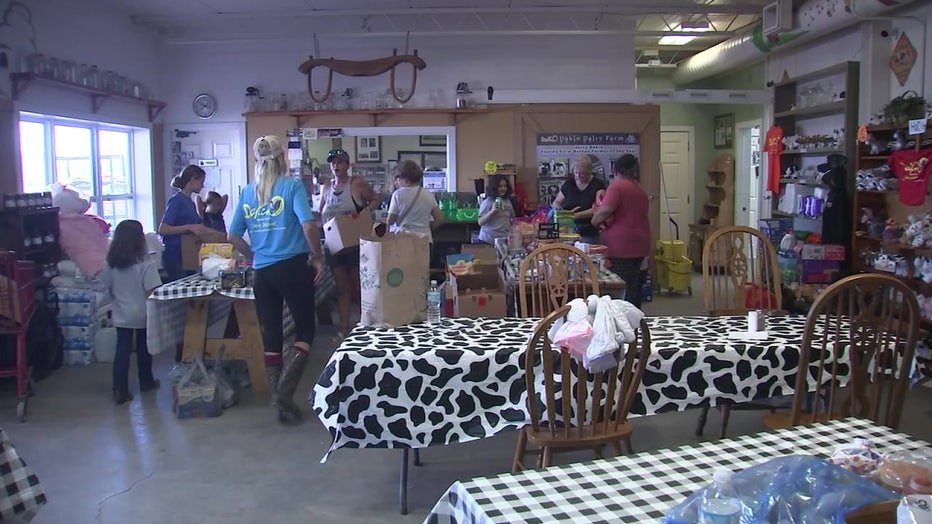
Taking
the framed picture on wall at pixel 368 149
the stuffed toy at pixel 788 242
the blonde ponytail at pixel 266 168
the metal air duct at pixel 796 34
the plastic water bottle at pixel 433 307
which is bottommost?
the plastic water bottle at pixel 433 307

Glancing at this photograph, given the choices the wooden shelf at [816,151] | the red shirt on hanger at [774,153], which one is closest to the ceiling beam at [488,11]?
the red shirt on hanger at [774,153]

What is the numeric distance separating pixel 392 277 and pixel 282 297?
121cm

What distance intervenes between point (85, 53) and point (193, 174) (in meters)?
2.57

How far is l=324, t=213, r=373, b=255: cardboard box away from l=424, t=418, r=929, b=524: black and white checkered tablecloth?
14.3 ft

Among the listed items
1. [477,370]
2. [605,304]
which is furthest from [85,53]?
[605,304]

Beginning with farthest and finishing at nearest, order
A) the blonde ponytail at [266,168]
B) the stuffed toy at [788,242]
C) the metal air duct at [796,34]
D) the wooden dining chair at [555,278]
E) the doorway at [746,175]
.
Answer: the doorway at [746,175]
the stuffed toy at [788,242]
the metal air duct at [796,34]
the blonde ponytail at [266,168]
the wooden dining chair at [555,278]

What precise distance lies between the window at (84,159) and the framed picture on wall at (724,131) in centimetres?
818

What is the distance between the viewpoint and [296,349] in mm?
4320

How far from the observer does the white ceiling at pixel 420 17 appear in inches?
322

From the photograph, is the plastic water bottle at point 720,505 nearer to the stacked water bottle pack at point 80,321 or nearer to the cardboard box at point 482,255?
the cardboard box at point 482,255

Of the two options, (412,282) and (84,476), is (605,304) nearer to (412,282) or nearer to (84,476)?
(412,282)

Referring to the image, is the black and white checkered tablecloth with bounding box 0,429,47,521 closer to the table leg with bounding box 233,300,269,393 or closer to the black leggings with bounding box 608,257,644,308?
the table leg with bounding box 233,300,269,393

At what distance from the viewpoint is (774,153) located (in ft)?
28.6

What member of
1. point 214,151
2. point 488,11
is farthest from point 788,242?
point 214,151
